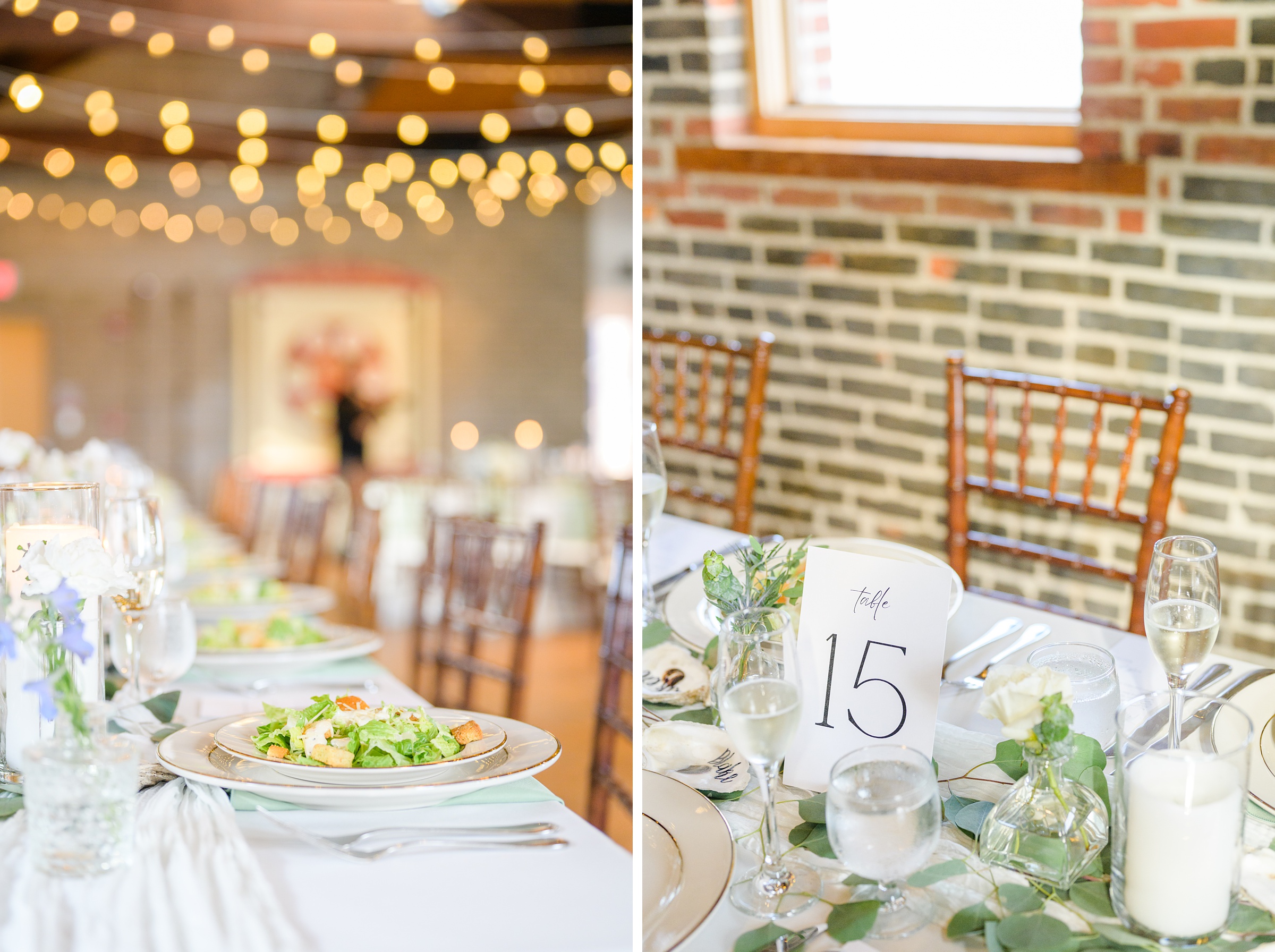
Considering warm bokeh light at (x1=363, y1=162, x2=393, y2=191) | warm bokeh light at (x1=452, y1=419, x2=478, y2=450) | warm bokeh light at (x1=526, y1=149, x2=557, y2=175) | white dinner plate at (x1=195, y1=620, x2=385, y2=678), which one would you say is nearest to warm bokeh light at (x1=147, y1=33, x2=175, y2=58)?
warm bokeh light at (x1=526, y1=149, x2=557, y2=175)

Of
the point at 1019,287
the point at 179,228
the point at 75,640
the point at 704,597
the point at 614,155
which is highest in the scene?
the point at 614,155

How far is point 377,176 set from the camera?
8.48m

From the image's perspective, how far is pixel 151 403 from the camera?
8.93 metres

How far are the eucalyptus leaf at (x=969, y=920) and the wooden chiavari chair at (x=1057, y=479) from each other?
978 mm

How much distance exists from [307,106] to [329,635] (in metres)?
6.64

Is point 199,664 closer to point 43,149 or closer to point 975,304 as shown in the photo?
point 975,304

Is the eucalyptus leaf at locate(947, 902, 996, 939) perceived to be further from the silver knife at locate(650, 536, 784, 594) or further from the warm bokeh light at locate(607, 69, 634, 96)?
the warm bokeh light at locate(607, 69, 634, 96)

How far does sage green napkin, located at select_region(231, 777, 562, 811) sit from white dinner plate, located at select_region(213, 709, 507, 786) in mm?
27

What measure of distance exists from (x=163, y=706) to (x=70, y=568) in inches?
14.9

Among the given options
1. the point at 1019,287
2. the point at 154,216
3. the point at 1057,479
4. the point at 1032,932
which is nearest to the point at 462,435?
the point at 154,216

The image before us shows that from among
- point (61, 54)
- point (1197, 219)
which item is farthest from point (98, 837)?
point (61, 54)

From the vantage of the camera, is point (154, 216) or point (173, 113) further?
point (154, 216)

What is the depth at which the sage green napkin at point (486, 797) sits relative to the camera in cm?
96

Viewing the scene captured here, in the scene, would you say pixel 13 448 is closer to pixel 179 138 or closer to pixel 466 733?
pixel 466 733
